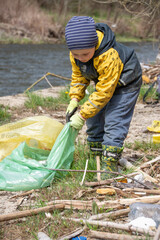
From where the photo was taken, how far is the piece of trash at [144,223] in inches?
68.4

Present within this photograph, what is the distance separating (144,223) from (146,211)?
0.12 m

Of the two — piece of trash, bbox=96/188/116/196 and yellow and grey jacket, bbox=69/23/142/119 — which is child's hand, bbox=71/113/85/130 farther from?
piece of trash, bbox=96/188/116/196

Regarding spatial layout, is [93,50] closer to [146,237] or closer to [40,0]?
[146,237]

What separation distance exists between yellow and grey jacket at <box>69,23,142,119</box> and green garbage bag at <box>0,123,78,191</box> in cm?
31

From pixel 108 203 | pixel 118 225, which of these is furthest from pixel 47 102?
pixel 118 225

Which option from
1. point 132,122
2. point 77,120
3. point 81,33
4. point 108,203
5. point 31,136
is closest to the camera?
point 108,203

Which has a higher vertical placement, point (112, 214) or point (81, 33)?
point (81, 33)

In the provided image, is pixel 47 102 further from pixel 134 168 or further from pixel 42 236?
pixel 42 236

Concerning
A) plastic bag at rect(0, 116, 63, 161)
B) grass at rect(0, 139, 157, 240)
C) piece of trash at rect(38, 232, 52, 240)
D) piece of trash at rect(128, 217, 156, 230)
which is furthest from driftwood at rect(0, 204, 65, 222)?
plastic bag at rect(0, 116, 63, 161)

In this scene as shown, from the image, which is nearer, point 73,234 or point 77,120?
point 73,234

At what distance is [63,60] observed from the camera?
13.4 metres

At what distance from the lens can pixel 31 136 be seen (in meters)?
2.96

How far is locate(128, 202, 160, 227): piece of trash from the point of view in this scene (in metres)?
1.84

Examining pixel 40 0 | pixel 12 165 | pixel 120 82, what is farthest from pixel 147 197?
pixel 40 0
